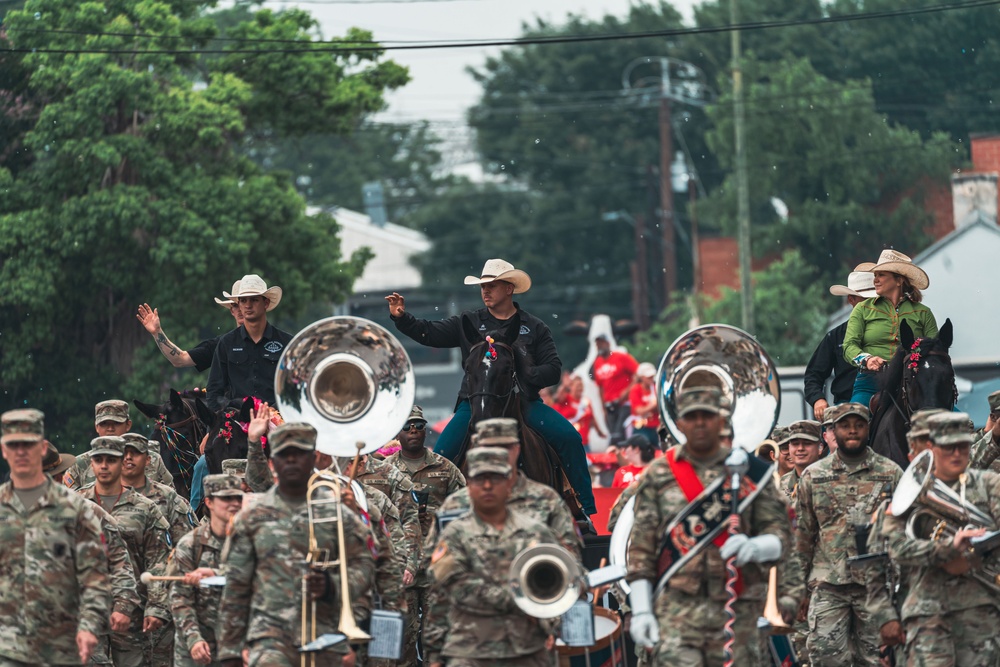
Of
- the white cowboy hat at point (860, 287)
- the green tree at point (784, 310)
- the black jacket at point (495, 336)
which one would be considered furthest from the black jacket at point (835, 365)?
the green tree at point (784, 310)

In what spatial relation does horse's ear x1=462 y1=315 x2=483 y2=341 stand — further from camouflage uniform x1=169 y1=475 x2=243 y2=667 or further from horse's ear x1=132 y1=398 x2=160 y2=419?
horse's ear x1=132 y1=398 x2=160 y2=419

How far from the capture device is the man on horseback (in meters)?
15.6

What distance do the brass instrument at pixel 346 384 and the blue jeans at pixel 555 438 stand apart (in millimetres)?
1870

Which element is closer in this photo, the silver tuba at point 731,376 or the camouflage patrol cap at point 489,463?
the camouflage patrol cap at point 489,463

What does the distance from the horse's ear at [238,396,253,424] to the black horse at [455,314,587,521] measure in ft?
5.83

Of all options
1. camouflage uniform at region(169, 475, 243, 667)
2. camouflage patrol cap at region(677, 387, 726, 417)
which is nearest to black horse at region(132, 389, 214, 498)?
camouflage uniform at region(169, 475, 243, 667)

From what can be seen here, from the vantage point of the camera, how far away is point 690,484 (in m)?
11.6

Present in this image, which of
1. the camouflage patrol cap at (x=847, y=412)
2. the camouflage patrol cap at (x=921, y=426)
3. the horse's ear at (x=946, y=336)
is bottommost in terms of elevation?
the camouflage patrol cap at (x=847, y=412)

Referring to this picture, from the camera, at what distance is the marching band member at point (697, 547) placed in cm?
1149

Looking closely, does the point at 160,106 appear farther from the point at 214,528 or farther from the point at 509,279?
the point at 214,528

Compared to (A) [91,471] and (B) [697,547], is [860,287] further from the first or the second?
(B) [697,547]

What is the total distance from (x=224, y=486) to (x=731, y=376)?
3479 millimetres

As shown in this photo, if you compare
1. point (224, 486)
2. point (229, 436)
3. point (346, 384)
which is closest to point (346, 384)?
point (346, 384)

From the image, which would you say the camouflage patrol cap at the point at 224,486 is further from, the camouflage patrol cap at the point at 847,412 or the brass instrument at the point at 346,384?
the camouflage patrol cap at the point at 847,412
